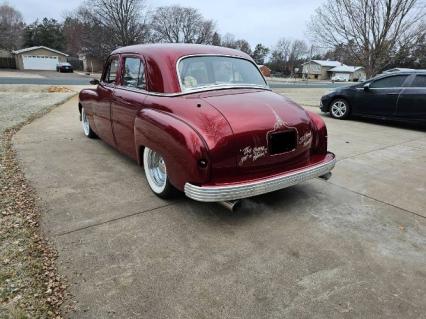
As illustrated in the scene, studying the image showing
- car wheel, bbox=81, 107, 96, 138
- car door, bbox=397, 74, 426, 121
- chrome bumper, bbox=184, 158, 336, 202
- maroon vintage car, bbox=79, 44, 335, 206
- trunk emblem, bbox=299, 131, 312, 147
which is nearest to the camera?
chrome bumper, bbox=184, 158, 336, 202

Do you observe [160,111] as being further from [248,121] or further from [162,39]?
[162,39]

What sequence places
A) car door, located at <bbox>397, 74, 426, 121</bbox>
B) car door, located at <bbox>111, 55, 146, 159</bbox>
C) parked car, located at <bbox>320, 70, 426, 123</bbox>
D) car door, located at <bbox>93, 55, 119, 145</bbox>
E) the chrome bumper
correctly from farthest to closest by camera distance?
parked car, located at <bbox>320, 70, 426, 123</bbox> < car door, located at <bbox>397, 74, 426, 121</bbox> < car door, located at <bbox>93, 55, 119, 145</bbox> < car door, located at <bbox>111, 55, 146, 159</bbox> < the chrome bumper

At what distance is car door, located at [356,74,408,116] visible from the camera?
8.69 metres

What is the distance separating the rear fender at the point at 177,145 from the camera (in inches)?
119

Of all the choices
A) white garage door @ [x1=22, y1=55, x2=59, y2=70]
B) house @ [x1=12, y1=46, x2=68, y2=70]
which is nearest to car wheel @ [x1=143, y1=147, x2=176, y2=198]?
house @ [x1=12, y1=46, x2=68, y2=70]

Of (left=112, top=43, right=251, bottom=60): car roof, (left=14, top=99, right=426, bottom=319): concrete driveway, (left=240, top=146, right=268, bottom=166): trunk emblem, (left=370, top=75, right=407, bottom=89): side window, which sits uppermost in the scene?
(left=112, top=43, right=251, bottom=60): car roof

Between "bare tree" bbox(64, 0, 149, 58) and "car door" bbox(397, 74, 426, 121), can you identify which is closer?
"car door" bbox(397, 74, 426, 121)

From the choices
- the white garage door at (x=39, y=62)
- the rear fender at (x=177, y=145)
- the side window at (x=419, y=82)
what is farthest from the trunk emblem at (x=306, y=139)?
the white garage door at (x=39, y=62)

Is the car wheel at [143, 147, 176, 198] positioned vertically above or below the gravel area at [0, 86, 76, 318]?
above

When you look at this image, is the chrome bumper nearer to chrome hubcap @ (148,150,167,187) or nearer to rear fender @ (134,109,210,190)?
rear fender @ (134,109,210,190)

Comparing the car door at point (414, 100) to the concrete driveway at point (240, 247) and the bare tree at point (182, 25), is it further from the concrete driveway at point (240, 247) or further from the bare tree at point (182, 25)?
the bare tree at point (182, 25)

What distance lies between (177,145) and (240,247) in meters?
1.10

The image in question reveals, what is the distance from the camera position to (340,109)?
9.93m

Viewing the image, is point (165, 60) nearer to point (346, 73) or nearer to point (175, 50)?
point (175, 50)
